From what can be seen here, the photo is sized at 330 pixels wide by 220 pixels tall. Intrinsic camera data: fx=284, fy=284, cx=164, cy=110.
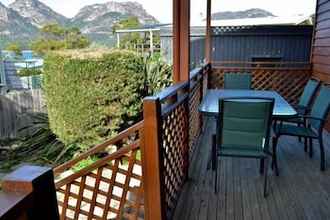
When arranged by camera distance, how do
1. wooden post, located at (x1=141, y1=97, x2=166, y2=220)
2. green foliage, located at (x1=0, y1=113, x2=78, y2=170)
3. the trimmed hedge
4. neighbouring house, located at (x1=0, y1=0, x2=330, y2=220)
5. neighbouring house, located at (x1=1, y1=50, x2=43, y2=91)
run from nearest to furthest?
wooden post, located at (x1=141, y1=97, x2=166, y2=220) < neighbouring house, located at (x1=0, y1=0, x2=330, y2=220) < the trimmed hedge < green foliage, located at (x1=0, y1=113, x2=78, y2=170) < neighbouring house, located at (x1=1, y1=50, x2=43, y2=91)

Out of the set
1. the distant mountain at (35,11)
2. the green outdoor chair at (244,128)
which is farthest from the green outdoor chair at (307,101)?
the distant mountain at (35,11)

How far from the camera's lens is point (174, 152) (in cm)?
229

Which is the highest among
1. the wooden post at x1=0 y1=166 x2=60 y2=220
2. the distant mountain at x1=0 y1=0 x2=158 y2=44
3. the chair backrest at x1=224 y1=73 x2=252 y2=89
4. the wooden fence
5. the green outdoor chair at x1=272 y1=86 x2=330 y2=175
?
the distant mountain at x1=0 y1=0 x2=158 y2=44

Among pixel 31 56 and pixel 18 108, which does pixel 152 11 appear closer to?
pixel 31 56

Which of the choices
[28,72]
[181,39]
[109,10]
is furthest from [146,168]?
[109,10]

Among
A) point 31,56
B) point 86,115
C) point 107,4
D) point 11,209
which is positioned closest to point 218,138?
point 11,209

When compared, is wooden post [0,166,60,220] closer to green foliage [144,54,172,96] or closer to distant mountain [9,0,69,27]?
green foliage [144,54,172,96]

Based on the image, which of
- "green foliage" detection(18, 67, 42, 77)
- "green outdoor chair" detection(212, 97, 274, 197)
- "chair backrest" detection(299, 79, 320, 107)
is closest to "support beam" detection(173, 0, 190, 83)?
"green outdoor chair" detection(212, 97, 274, 197)

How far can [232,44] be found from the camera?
895 cm

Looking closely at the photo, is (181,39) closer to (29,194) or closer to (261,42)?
(29,194)

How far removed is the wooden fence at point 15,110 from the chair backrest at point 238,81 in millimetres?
4042

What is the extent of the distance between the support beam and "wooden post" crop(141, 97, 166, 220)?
1.10m

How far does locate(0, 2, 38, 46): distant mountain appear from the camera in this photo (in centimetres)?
877

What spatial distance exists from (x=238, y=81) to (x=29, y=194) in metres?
4.10
